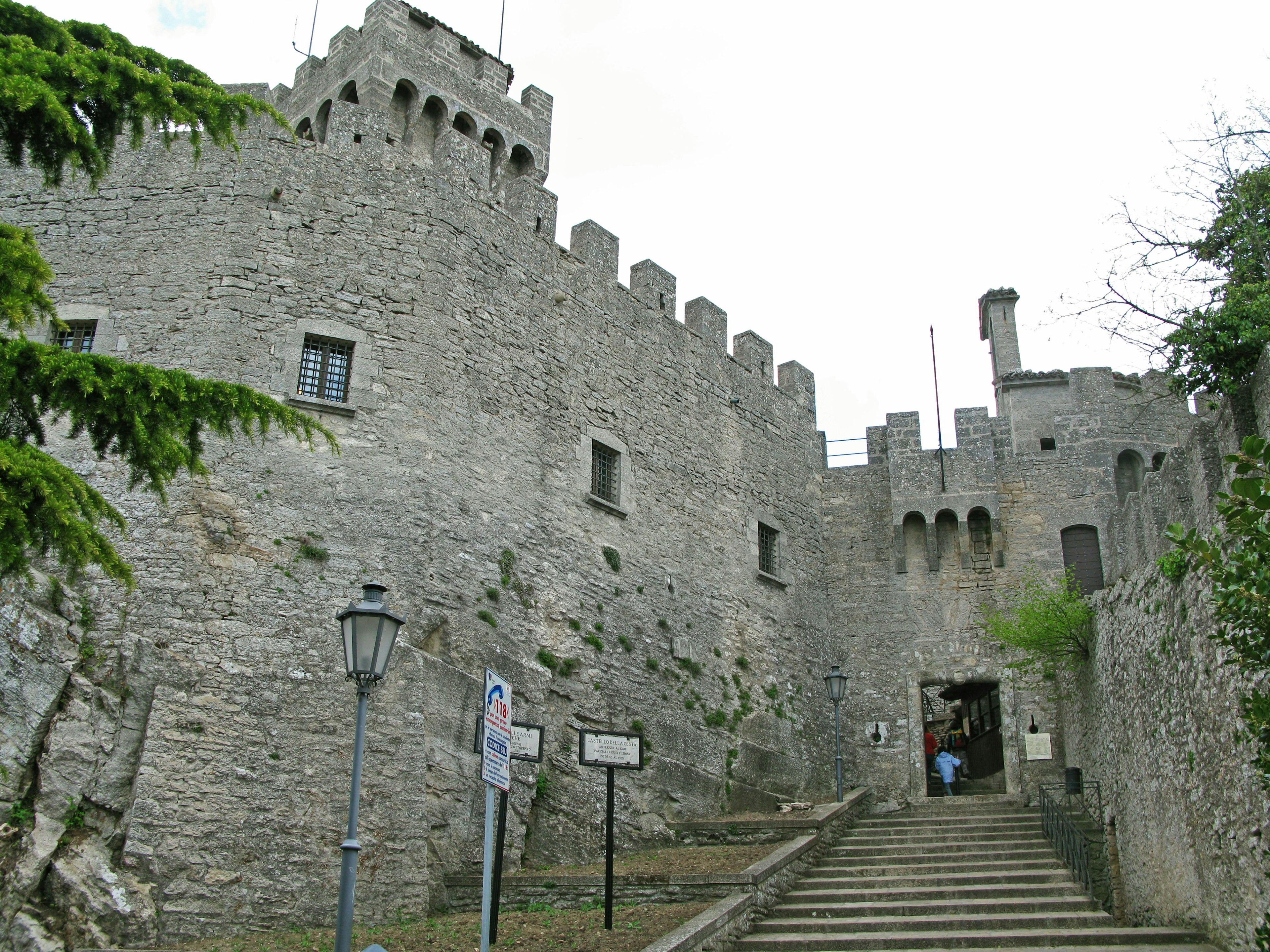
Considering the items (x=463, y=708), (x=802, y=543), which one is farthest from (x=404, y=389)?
(x=802, y=543)

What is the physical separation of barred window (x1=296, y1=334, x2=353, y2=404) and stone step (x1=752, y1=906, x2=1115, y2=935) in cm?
728

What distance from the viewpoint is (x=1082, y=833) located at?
12539 millimetres

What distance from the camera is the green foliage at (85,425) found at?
18.0 feet

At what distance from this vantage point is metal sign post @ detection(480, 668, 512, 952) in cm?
709

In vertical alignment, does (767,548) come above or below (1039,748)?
above

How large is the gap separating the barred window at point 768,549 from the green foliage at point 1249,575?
11.4 m

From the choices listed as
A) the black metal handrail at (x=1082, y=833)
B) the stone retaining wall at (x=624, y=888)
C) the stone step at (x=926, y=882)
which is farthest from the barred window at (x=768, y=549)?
the stone retaining wall at (x=624, y=888)

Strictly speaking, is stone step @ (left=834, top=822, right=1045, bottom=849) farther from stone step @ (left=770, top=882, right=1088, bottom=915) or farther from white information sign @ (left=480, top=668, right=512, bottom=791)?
white information sign @ (left=480, top=668, right=512, bottom=791)

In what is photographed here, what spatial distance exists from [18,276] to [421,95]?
10465 mm

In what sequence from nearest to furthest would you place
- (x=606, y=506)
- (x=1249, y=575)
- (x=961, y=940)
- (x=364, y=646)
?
(x=1249, y=575) → (x=364, y=646) → (x=961, y=940) → (x=606, y=506)

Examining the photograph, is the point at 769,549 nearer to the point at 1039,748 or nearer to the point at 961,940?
the point at 1039,748

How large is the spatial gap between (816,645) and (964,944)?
9.03 metres

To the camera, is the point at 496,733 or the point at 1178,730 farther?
the point at 1178,730

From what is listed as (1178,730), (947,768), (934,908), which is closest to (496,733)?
(934,908)
